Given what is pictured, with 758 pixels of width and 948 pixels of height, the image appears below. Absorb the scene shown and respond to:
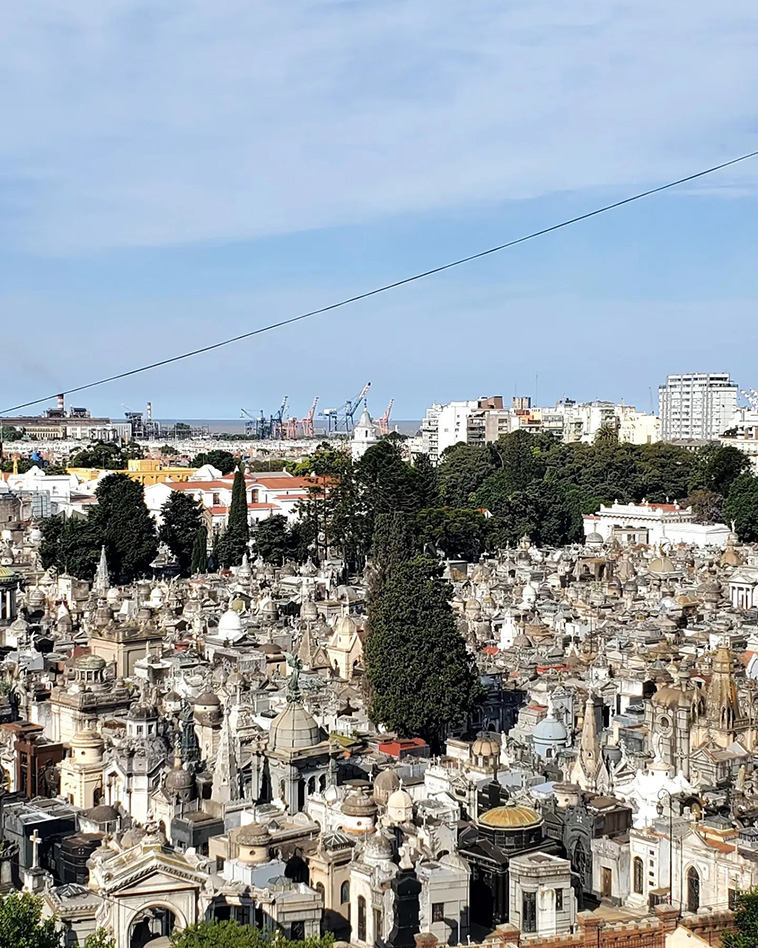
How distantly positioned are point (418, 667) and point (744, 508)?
124 feet

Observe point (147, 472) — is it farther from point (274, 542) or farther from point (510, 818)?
point (510, 818)

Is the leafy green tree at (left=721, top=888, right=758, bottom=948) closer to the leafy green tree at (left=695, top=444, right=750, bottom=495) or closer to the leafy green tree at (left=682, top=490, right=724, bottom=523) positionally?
the leafy green tree at (left=682, top=490, right=724, bottom=523)

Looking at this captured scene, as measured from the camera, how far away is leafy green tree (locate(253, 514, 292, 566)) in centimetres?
5172

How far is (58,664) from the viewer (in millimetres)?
31422

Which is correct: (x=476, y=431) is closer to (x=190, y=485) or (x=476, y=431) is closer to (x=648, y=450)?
(x=648, y=450)

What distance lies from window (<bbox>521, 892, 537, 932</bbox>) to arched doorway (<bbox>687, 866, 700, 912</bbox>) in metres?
2.30

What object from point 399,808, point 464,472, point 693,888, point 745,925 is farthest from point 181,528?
point 745,925

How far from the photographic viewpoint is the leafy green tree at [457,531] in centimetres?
5178

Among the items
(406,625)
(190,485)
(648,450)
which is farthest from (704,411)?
(406,625)

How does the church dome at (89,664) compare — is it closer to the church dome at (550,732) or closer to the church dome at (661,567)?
the church dome at (550,732)

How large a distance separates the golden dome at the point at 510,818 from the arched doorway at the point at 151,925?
4246 mm

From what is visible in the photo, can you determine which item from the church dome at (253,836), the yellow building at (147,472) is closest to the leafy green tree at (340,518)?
the yellow building at (147,472)

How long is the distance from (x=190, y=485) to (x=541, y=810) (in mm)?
54368

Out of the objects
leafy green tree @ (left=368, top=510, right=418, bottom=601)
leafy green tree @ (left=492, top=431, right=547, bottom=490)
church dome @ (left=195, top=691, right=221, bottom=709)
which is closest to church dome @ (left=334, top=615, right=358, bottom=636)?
leafy green tree @ (left=368, top=510, right=418, bottom=601)
